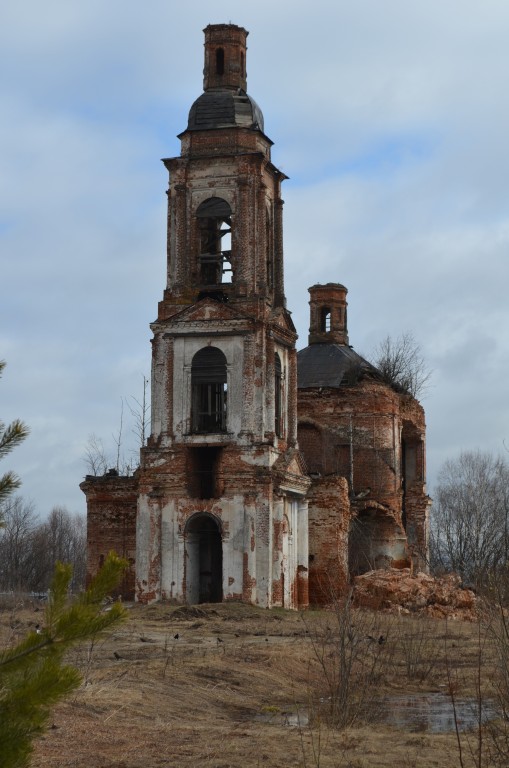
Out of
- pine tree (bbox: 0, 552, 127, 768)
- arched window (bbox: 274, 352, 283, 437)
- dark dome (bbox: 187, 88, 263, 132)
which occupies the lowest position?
pine tree (bbox: 0, 552, 127, 768)

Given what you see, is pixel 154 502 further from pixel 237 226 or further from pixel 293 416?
pixel 237 226

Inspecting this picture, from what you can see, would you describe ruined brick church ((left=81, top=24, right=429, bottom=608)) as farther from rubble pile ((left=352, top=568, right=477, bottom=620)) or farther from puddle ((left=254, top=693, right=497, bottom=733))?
puddle ((left=254, top=693, right=497, bottom=733))

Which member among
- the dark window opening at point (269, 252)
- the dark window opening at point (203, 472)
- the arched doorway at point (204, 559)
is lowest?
the arched doorway at point (204, 559)

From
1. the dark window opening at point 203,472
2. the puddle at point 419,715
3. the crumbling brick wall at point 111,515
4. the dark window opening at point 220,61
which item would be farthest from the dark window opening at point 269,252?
the puddle at point 419,715

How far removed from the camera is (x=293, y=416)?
32500 mm

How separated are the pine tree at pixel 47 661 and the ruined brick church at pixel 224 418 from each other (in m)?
24.0

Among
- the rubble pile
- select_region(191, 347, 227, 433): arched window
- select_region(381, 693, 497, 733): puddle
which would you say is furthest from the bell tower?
select_region(381, 693, 497, 733): puddle

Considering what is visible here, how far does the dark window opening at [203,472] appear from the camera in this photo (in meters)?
30.5

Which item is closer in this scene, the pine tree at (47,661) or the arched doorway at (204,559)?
the pine tree at (47,661)

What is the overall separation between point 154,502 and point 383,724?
1799 cm

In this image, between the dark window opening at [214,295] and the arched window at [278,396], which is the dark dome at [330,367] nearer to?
the arched window at [278,396]

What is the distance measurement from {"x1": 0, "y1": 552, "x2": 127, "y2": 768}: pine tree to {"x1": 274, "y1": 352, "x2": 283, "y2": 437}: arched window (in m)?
26.4

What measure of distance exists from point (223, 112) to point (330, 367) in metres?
10.7

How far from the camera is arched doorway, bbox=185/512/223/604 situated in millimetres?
29969
